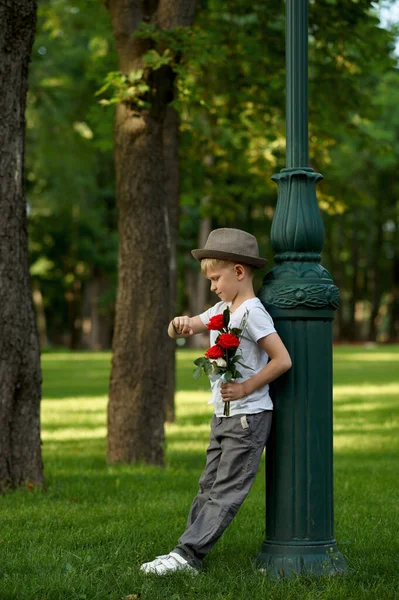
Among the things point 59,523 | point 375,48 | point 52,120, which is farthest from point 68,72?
point 59,523

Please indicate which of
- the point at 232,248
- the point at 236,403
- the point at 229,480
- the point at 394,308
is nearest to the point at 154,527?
the point at 229,480

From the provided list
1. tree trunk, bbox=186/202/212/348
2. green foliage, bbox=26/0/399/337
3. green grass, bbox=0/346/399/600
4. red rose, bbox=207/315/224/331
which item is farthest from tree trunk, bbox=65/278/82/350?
red rose, bbox=207/315/224/331

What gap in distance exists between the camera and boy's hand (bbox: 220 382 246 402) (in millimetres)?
Answer: 5078

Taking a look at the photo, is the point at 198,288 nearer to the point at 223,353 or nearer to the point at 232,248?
the point at 232,248

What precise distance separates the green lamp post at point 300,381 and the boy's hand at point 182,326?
0.41m

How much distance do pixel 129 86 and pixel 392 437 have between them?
6.02 m

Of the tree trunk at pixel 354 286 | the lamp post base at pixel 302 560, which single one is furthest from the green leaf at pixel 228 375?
the tree trunk at pixel 354 286

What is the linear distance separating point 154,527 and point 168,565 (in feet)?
4.49

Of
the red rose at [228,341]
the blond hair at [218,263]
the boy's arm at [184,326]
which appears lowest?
the red rose at [228,341]

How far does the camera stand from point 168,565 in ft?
17.0

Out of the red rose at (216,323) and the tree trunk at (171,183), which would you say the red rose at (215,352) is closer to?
the red rose at (216,323)

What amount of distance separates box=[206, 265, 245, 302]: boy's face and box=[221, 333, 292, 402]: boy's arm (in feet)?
1.09

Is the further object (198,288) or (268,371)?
(198,288)

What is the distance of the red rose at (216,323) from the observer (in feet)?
16.6
